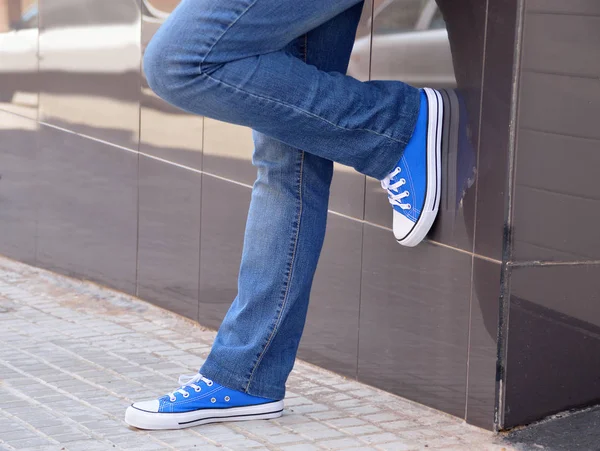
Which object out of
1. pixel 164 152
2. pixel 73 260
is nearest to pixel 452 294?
→ pixel 164 152

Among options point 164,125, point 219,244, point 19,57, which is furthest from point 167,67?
point 19,57

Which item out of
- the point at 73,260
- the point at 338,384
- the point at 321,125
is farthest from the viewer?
the point at 73,260

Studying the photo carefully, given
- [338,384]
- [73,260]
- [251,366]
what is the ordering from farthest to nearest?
[73,260], [338,384], [251,366]

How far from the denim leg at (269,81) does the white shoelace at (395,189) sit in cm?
7

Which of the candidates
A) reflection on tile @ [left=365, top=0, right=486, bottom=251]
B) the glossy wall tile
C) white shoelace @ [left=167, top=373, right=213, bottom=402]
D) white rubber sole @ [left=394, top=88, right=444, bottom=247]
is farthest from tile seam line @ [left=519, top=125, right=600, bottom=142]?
white shoelace @ [left=167, top=373, right=213, bottom=402]

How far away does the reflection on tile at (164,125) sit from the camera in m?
4.27

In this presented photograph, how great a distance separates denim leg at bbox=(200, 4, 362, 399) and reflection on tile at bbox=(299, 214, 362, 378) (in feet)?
1.42

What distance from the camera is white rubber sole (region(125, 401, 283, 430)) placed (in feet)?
9.75

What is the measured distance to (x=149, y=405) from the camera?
3.00m

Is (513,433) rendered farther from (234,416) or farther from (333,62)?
(333,62)

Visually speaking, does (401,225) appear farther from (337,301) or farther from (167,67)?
(167,67)

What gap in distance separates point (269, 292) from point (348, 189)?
1.99ft

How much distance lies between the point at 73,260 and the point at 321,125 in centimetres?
255

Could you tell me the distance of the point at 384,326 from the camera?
11.1ft
